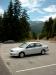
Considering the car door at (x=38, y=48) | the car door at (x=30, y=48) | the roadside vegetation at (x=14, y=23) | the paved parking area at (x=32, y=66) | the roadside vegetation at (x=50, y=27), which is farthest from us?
the roadside vegetation at (x=50, y=27)

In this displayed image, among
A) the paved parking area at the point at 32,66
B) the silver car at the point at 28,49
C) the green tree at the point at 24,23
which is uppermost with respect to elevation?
the green tree at the point at 24,23

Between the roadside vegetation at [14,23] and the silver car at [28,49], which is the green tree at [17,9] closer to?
the roadside vegetation at [14,23]

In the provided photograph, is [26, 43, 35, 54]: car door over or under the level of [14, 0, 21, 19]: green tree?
under

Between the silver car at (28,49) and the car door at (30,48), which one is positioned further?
the car door at (30,48)

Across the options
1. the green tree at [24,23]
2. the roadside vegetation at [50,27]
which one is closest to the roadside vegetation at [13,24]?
the green tree at [24,23]

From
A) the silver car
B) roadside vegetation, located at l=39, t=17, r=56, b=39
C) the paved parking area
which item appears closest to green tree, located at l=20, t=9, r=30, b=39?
roadside vegetation, located at l=39, t=17, r=56, b=39

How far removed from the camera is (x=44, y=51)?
2280 centimetres

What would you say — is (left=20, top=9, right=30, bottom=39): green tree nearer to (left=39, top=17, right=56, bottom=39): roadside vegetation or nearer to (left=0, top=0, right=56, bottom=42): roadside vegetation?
(left=0, top=0, right=56, bottom=42): roadside vegetation

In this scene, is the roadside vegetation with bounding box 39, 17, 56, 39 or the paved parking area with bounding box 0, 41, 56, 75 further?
the roadside vegetation with bounding box 39, 17, 56, 39

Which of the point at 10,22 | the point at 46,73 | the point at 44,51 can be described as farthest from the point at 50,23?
the point at 46,73

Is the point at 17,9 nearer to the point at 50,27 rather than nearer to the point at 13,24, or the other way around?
the point at 13,24

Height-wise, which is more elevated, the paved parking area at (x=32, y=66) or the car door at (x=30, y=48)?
the car door at (x=30, y=48)

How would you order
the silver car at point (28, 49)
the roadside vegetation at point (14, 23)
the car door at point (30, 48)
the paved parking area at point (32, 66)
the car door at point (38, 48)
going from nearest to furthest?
the paved parking area at point (32, 66), the silver car at point (28, 49), the car door at point (30, 48), the car door at point (38, 48), the roadside vegetation at point (14, 23)

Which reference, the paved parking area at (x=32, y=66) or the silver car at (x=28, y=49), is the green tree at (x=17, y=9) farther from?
the paved parking area at (x=32, y=66)
